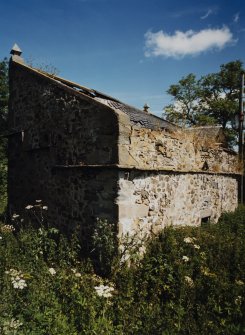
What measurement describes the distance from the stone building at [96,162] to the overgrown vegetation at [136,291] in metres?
0.82

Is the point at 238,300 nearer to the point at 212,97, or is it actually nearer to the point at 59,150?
the point at 59,150

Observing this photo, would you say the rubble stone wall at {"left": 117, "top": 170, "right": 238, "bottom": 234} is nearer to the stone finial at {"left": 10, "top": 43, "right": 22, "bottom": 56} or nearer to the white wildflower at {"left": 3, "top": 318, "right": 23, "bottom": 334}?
the white wildflower at {"left": 3, "top": 318, "right": 23, "bottom": 334}

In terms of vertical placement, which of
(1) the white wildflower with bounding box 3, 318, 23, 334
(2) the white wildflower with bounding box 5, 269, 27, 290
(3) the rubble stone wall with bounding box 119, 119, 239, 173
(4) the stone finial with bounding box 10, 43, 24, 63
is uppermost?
(4) the stone finial with bounding box 10, 43, 24, 63

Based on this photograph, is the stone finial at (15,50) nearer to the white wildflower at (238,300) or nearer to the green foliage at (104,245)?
the green foliage at (104,245)

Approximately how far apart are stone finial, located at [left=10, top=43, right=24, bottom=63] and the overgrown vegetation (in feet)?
20.4

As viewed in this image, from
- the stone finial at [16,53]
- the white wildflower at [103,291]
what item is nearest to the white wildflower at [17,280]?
the white wildflower at [103,291]

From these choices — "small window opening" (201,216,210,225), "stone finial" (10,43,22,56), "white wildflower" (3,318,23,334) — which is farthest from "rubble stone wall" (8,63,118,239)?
"small window opening" (201,216,210,225)

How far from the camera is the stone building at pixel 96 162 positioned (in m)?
6.61

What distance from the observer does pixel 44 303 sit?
462 centimetres

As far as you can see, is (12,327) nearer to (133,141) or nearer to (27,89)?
(133,141)

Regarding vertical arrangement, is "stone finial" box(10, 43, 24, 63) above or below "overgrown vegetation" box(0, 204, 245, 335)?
above

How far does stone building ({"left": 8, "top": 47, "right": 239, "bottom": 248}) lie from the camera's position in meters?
6.61

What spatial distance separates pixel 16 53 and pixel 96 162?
20.6ft

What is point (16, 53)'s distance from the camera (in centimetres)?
1043
